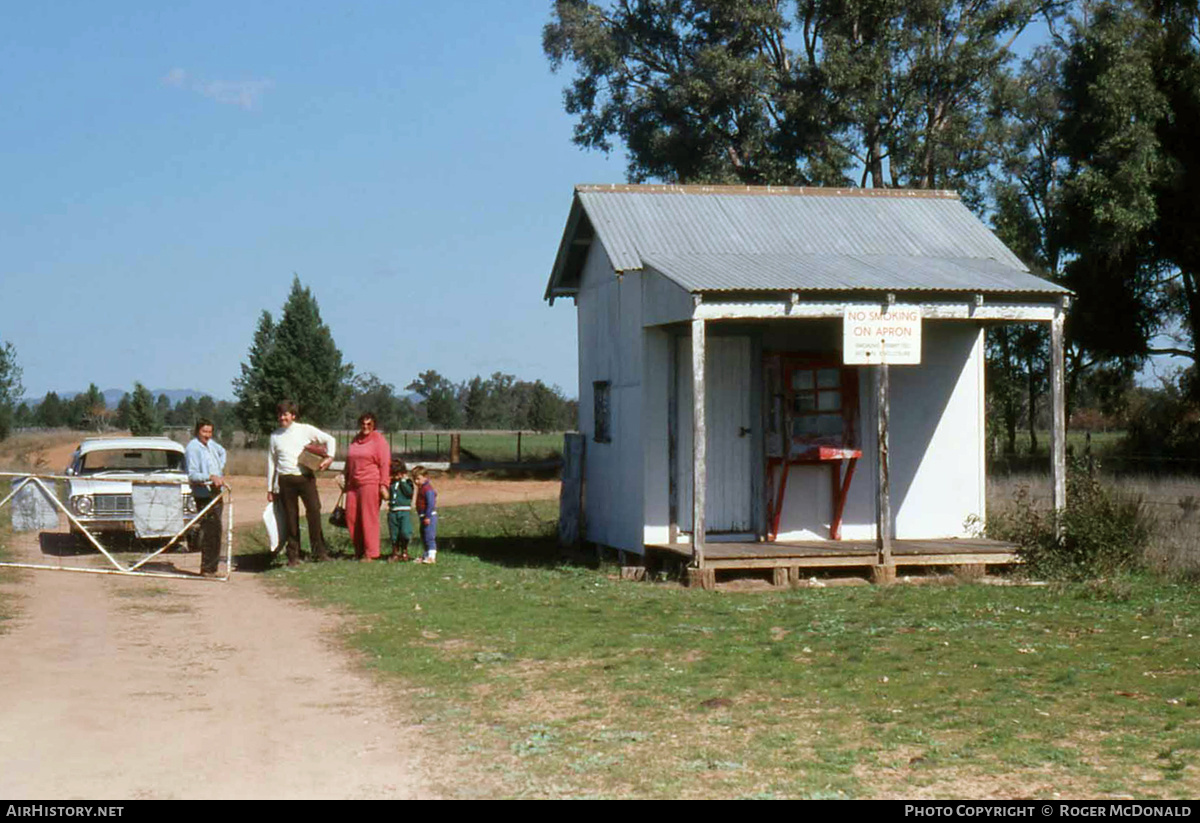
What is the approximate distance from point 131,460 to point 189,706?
517 inches

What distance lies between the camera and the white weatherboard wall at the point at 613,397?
16.8 meters

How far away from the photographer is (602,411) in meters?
18.7

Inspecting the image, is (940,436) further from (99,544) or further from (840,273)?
(99,544)

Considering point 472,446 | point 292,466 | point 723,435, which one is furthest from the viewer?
point 472,446

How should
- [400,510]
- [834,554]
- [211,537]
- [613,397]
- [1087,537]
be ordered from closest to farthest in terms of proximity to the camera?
[1087,537], [834,554], [211,537], [400,510], [613,397]

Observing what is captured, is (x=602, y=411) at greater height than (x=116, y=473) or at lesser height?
greater

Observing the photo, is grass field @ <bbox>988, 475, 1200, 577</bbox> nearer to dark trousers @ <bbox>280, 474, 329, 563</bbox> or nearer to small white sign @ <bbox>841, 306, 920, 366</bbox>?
small white sign @ <bbox>841, 306, 920, 366</bbox>

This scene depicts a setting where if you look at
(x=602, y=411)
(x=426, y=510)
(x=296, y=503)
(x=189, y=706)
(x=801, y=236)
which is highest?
(x=801, y=236)

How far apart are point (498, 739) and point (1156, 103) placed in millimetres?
25625

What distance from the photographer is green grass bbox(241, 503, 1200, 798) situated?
6988 mm

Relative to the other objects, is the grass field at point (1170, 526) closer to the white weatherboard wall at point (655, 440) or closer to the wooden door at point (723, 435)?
the wooden door at point (723, 435)

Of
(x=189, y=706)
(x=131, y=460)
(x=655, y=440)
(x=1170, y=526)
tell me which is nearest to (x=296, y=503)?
(x=655, y=440)

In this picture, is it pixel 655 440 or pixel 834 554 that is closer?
pixel 834 554

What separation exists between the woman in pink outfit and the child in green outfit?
16 centimetres
